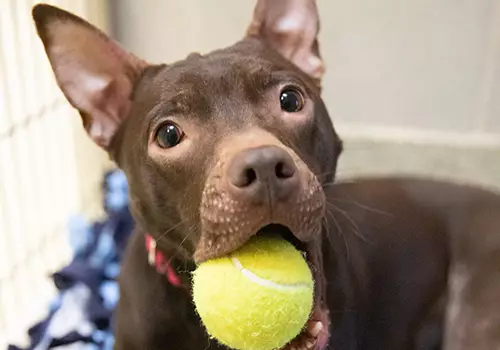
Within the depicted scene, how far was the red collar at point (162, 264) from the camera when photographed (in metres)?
1.77

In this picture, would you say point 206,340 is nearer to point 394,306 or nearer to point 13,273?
point 394,306

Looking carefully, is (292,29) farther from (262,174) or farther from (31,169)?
(31,169)

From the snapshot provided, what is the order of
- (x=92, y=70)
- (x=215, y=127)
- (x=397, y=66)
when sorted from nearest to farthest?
(x=215, y=127)
(x=92, y=70)
(x=397, y=66)

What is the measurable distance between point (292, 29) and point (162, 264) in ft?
2.24

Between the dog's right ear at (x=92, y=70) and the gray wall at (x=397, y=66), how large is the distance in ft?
4.23

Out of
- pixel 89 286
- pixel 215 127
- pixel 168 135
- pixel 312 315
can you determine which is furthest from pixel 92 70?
pixel 89 286

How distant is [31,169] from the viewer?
277 centimetres

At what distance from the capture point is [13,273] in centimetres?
271

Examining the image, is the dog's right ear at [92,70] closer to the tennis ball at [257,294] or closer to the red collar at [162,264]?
the red collar at [162,264]

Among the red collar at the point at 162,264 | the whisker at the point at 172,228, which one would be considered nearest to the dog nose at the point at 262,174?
the whisker at the point at 172,228

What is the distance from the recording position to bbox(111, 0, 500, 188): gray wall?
9.80ft

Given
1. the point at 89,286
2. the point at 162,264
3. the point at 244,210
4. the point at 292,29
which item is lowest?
the point at 89,286

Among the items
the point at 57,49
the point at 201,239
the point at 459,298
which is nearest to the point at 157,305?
the point at 201,239

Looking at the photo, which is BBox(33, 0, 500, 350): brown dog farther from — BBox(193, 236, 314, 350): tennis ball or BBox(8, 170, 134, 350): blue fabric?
BBox(8, 170, 134, 350): blue fabric
